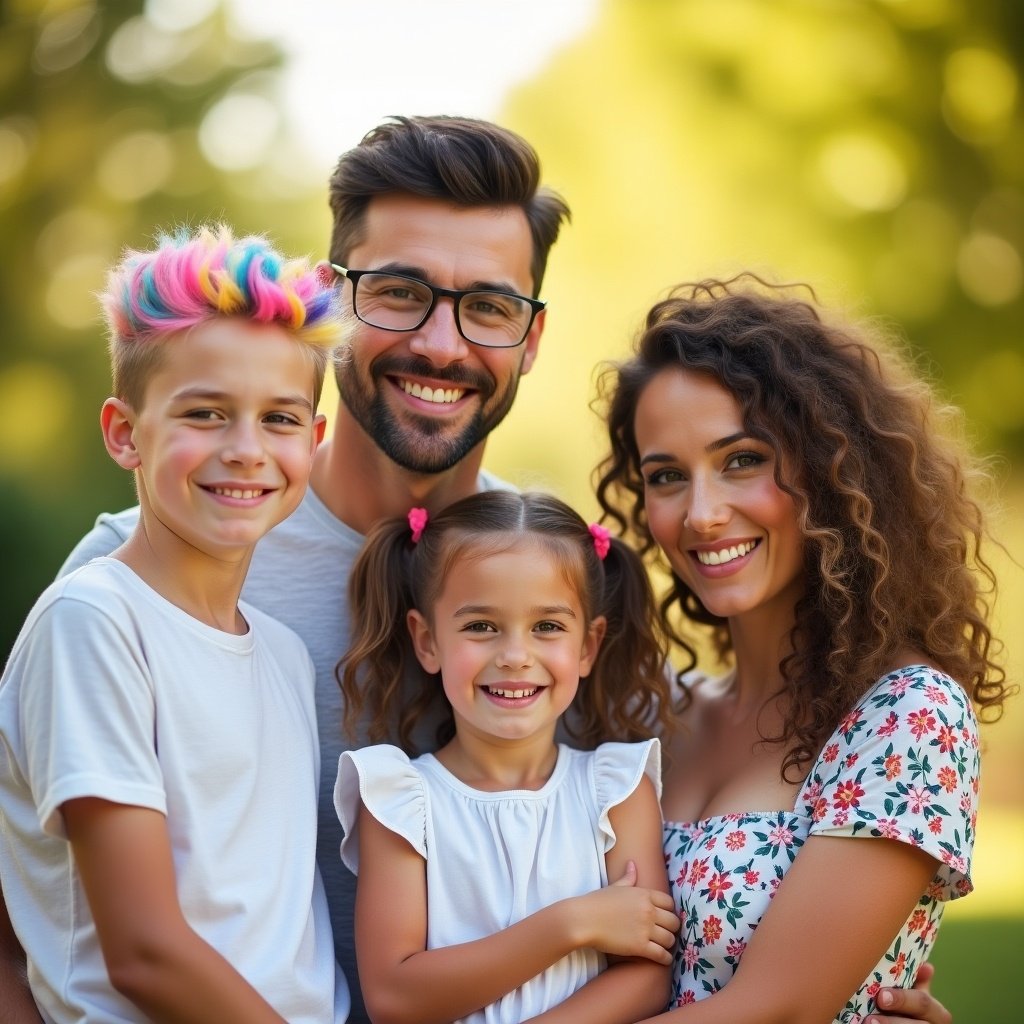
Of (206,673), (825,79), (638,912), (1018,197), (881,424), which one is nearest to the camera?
(206,673)

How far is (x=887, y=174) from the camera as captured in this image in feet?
34.4

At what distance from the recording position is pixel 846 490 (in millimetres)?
2787

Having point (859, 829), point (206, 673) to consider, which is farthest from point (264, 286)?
point (859, 829)

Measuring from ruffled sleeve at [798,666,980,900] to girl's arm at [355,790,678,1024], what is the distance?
41 cm

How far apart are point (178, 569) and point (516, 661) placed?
719 millimetres

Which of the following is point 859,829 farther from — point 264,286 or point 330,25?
point 330,25

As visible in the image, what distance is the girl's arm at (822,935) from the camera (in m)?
2.42

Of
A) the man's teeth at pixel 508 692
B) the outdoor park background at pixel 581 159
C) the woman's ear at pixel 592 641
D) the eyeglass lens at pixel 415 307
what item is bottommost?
the man's teeth at pixel 508 692

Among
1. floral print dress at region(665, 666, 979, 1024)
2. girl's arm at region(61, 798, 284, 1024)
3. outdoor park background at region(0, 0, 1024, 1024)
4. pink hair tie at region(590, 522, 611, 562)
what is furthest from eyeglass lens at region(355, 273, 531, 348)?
outdoor park background at region(0, 0, 1024, 1024)

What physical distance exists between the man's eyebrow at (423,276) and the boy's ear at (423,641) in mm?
848

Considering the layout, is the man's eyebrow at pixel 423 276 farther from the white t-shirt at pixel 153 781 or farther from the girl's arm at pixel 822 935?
the girl's arm at pixel 822 935

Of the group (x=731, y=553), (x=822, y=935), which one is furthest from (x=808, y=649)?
(x=822, y=935)

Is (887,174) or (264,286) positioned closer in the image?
(264,286)

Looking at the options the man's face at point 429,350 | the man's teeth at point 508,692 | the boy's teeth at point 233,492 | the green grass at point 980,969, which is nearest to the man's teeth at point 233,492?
the boy's teeth at point 233,492
